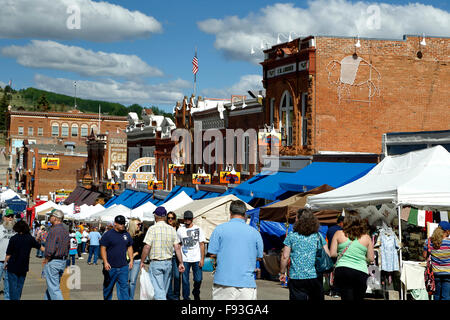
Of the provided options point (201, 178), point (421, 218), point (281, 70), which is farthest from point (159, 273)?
point (201, 178)

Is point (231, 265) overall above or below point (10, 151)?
below

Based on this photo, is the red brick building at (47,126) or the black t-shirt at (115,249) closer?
the black t-shirt at (115,249)

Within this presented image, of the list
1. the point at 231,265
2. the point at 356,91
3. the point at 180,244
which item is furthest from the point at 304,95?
the point at 231,265

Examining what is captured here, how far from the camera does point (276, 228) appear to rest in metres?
18.7

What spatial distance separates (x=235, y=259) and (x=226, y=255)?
0.12m

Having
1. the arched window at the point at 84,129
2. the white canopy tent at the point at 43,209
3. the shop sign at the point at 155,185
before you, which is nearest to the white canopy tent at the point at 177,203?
the white canopy tent at the point at 43,209

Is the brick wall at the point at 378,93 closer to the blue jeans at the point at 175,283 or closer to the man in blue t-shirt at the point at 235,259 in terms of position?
the blue jeans at the point at 175,283

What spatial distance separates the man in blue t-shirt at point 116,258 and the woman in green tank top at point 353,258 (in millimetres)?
3618

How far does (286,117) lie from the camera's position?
91.1ft

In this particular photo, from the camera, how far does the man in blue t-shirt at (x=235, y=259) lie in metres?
7.73
